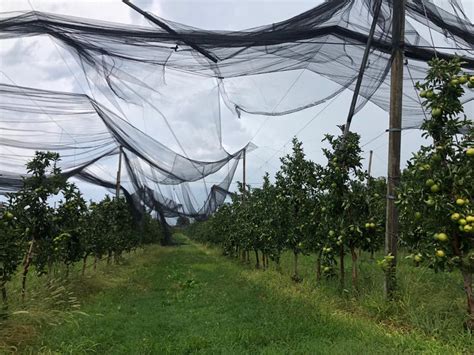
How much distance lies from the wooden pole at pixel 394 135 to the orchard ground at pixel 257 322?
39cm

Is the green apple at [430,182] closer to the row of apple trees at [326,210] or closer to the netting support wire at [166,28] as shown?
the row of apple trees at [326,210]

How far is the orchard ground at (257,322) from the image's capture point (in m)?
4.70

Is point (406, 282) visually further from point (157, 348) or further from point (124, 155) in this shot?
point (124, 155)

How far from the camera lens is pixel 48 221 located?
7.79 meters

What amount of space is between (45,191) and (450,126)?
6.48m

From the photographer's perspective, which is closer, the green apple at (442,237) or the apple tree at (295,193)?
the green apple at (442,237)

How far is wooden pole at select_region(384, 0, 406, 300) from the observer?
616 cm

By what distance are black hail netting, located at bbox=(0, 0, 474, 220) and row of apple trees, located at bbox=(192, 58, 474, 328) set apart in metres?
1.00

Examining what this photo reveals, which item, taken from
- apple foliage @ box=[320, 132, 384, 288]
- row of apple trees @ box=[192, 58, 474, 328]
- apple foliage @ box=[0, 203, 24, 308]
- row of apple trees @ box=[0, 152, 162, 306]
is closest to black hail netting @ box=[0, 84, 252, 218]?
row of apple trees @ box=[0, 152, 162, 306]

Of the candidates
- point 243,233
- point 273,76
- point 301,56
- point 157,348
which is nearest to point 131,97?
point 273,76

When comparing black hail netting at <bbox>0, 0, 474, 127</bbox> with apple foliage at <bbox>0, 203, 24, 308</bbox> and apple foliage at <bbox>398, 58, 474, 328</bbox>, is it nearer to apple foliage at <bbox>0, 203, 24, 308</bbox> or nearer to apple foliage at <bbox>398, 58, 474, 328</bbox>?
apple foliage at <bbox>398, 58, 474, 328</bbox>

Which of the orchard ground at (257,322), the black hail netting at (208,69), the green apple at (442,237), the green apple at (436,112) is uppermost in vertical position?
the black hail netting at (208,69)

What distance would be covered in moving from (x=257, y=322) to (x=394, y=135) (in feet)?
11.2

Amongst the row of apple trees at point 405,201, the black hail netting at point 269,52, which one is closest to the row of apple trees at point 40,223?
the black hail netting at point 269,52
